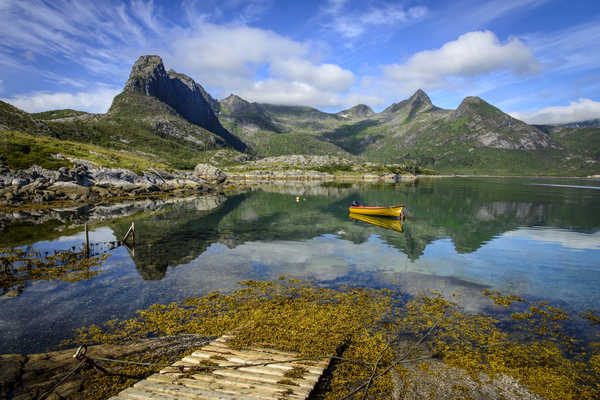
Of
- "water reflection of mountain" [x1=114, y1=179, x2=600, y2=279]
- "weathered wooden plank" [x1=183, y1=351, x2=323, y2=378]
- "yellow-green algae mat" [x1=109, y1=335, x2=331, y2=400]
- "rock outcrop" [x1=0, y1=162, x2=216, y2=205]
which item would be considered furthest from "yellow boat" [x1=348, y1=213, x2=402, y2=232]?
"rock outcrop" [x1=0, y1=162, x2=216, y2=205]

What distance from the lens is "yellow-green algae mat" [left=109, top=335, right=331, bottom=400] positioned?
1006cm

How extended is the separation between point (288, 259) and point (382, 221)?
30.4 meters

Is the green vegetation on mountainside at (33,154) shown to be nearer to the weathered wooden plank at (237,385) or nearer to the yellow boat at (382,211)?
the yellow boat at (382,211)

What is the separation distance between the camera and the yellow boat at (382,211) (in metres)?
55.7

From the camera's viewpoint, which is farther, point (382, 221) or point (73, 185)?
point (73, 185)

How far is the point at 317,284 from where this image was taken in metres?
23.8

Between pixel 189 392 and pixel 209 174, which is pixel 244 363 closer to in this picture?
pixel 189 392

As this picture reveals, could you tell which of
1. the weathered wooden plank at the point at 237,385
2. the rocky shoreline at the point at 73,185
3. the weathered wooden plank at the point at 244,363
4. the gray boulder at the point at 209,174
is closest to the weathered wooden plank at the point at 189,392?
the weathered wooden plank at the point at 237,385

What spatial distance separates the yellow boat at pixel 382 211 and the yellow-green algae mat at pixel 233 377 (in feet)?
153

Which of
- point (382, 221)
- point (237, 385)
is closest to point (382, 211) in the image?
point (382, 221)

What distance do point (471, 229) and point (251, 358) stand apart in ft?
161

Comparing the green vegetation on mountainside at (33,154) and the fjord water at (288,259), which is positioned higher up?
the green vegetation on mountainside at (33,154)

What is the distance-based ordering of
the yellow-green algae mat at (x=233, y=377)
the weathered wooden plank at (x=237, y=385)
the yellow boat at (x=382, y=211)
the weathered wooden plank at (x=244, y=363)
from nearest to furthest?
1. the yellow-green algae mat at (x=233, y=377)
2. the weathered wooden plank at (x=237, y=385)
3. the weathered wooden plank at (x=244, y=363)
4. the yellow boat at (x=382, y=211)

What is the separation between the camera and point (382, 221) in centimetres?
5569
